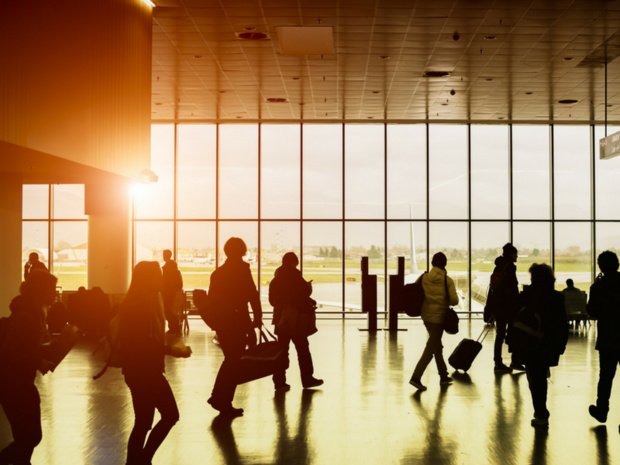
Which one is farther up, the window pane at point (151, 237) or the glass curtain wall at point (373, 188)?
the glass curtain wall at point (373, 188)

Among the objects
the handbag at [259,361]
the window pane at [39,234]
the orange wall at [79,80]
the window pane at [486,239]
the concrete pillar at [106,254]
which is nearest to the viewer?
the orange wall at [79,80]

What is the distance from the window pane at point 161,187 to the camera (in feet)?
55.9

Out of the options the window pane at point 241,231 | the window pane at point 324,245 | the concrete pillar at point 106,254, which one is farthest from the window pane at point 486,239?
the concrete pillar at point 106,254

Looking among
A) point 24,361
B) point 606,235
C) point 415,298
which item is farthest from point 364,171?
point 24,361

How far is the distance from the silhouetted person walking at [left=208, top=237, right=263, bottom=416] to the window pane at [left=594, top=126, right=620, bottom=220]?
1372 cm

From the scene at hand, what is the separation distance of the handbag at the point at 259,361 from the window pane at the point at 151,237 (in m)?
11.0

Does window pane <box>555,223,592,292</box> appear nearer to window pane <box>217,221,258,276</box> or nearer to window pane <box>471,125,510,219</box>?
window pane <box>471,125,510,219</box>

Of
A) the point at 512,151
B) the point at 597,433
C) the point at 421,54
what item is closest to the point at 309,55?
the point at 421,54

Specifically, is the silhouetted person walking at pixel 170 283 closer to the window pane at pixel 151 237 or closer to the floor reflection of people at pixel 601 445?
the window pane at pixel 151 237

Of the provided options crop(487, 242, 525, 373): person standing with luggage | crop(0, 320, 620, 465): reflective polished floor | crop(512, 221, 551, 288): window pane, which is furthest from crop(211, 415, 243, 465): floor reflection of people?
crop(512, 221, 551, 288): window pane

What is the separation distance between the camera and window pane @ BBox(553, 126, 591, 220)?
1711cm

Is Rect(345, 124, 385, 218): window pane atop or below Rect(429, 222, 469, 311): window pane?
atop

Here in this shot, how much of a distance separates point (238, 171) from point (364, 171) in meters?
3.43

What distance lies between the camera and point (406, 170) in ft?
56.4
